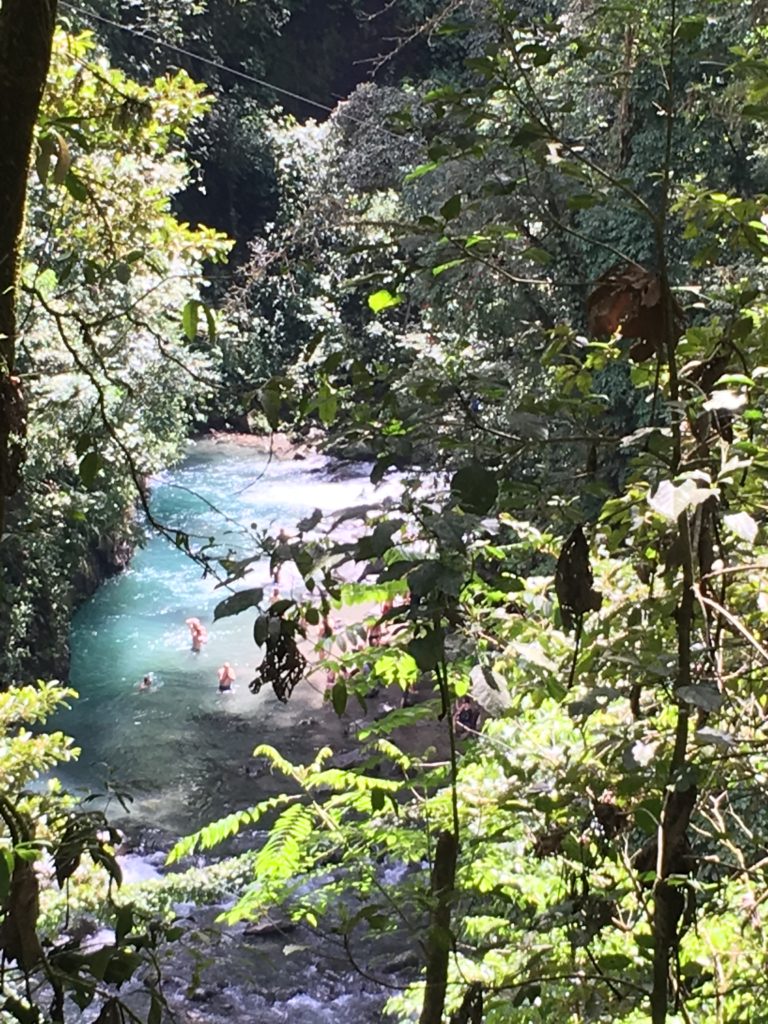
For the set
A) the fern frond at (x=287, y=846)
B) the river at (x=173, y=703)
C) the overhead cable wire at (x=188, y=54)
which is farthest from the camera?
the river at (x=173, y=703)

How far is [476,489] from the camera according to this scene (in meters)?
0.84

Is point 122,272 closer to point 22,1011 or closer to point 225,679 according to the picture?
point 22,1011

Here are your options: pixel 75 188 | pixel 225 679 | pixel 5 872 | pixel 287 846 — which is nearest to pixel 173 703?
pixel 225 679

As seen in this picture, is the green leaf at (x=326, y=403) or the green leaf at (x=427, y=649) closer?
the green leaf at (x=427, y=649)

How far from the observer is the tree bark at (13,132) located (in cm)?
91

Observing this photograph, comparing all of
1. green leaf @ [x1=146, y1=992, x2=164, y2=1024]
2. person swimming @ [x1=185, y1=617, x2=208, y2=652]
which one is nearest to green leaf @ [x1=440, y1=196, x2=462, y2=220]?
green leaf @ [x1=146, y1=992, x2=164, y2=1024]

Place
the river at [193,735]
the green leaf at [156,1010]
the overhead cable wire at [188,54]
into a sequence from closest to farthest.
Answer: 1. the green leaf at [156,1010]
2. the overhead cable wire at [188,54]
3. the river at [193,735]

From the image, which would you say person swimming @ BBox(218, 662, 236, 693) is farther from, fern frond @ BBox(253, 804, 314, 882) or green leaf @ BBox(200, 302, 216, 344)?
green leaf @ BBox(200, 302, 216, 344)

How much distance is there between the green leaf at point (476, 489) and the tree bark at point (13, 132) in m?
0.48

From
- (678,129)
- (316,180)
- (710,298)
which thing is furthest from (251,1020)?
(316,180)

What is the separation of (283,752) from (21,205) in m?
5.94

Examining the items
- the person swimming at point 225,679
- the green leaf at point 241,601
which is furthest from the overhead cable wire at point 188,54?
the person swimming at point 225,679

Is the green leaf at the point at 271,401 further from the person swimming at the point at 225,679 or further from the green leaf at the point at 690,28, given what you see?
the person swimming at the point at 225,679

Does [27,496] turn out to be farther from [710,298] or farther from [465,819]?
[710,298]
